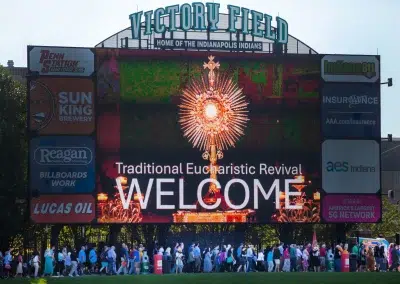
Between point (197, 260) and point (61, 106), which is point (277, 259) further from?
point (61, 106)

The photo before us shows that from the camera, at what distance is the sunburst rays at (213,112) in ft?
136

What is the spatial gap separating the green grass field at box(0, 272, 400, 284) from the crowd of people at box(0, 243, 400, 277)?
2.97 meters

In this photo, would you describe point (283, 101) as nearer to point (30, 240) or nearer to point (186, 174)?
point (186, 174)

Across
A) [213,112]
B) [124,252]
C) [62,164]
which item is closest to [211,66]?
[213,112]

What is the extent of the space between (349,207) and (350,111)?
11.5 feet

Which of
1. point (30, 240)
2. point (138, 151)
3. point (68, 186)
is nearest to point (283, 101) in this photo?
point (138, 151)

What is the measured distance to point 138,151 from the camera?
1613 inches

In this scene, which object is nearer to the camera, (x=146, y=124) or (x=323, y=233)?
(x=146, y=124)

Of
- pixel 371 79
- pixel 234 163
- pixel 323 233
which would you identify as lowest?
pixel 323 233

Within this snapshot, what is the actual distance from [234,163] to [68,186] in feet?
19.7

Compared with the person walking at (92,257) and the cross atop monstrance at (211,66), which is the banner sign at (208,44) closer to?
the cross atop monstrance at (211,66)

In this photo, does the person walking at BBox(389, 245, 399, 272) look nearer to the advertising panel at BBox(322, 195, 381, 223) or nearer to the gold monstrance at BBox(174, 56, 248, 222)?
the advertising panel at BBox(322, 195, 381, 223)

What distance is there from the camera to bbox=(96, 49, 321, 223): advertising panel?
40875mm

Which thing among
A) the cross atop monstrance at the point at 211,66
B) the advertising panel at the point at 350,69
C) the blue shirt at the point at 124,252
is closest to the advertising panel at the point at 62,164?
the blue shirt at the point at 124,252
